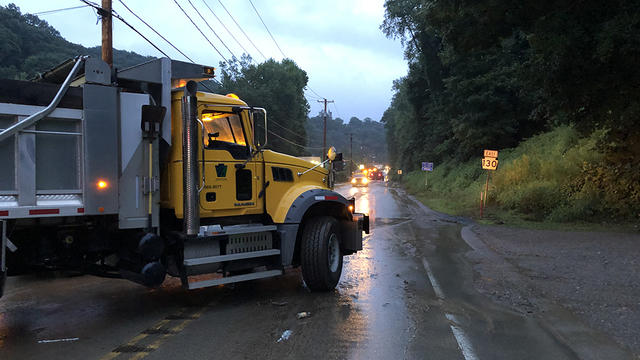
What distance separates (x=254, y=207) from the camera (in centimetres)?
670

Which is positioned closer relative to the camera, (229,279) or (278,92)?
(229,279)

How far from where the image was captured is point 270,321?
18.6 feet

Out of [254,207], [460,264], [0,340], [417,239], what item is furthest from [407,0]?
[0,340]

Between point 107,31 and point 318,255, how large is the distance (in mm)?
7811

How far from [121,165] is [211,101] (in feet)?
5.39

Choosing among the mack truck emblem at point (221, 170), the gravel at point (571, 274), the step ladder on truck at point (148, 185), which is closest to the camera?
the step ladder on truck at point (148, 185)

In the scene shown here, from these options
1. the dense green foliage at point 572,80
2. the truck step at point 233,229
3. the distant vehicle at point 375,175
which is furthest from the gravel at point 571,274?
the distant vehicle at point 375,175

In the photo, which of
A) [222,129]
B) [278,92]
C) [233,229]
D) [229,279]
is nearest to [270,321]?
[229,279]

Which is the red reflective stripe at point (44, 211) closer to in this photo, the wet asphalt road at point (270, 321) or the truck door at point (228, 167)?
the wet asphalt road at point (270, 321)

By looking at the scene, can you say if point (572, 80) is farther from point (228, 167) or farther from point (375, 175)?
point (375, 175)

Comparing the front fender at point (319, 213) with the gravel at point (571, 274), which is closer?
the gravel at point (571, 274)

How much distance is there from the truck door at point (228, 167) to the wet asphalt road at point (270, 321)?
1.42 meters

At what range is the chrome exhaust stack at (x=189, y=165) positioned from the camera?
227 inches

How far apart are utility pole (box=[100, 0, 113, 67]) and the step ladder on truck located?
466cm
